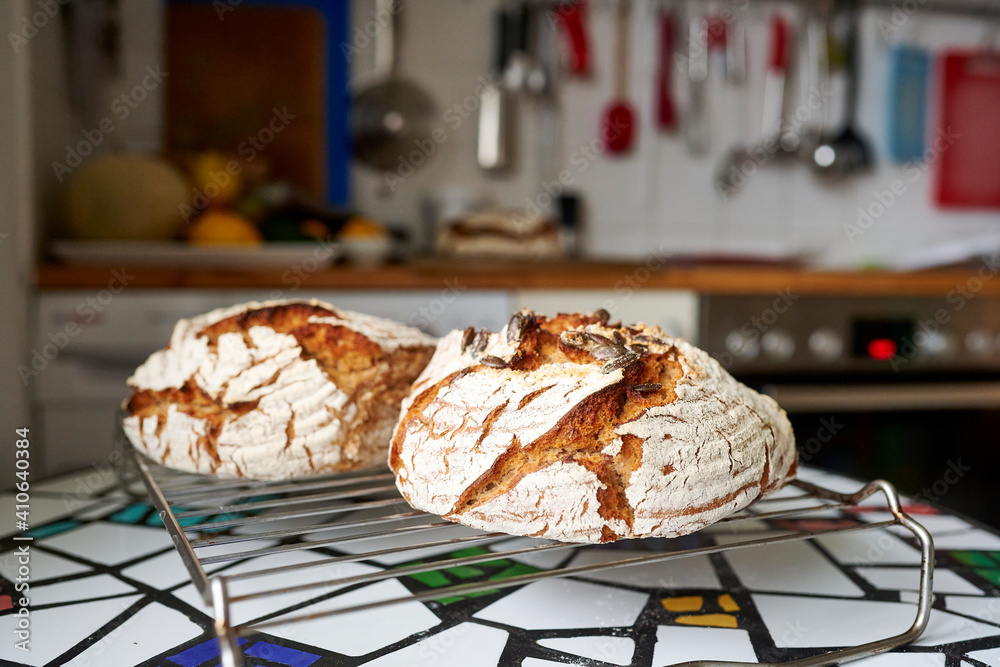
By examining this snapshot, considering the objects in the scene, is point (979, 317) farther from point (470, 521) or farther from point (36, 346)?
point (36, 346)

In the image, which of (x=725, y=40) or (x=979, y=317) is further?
(x=725, y=40)

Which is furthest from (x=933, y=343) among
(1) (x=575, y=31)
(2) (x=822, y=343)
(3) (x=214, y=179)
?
(3) (x=214, y=179)

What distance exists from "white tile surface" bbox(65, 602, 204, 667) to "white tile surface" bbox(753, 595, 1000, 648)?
42 centimetres

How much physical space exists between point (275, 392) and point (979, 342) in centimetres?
177

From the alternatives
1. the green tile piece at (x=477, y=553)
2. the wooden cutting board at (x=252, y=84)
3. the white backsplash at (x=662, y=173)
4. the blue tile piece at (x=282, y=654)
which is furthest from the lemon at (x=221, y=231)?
the blue tile piece at (x=282, y=654)

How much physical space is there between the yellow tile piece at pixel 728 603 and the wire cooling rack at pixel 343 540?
0.04 metres

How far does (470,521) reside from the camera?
571mm

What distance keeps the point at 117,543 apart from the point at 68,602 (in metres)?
0.12

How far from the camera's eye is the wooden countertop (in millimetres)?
1492

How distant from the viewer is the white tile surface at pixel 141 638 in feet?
1.70

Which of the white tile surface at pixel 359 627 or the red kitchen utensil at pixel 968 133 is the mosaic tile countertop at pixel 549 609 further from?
the red kitchen utensil at pixel 968 133

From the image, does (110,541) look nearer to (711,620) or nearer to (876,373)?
(711,620)

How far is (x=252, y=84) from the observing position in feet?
6.54

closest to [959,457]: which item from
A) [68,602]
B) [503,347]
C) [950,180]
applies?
[950,180]
